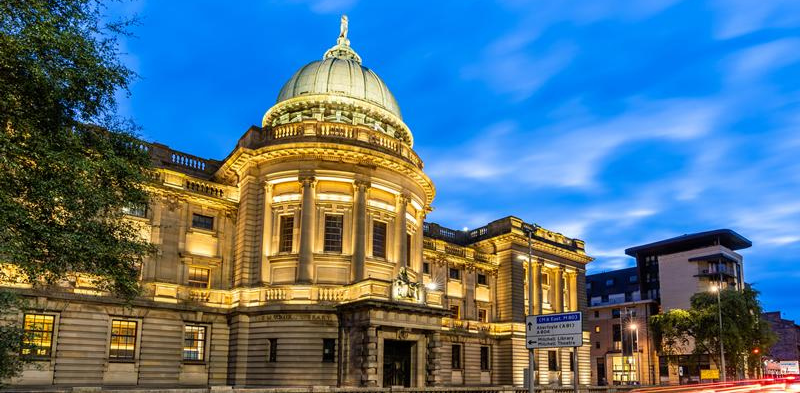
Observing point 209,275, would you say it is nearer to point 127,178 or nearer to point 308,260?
point 308,260

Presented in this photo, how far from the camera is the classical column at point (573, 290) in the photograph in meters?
66.1

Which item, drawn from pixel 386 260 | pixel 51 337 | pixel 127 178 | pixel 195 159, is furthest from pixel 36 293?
pixel 386 260

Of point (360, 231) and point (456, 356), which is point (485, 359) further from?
point (360, 231)

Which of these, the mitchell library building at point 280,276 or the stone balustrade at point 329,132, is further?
the stone balustrade at point 329,132

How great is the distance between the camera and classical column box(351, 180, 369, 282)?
40938 mm

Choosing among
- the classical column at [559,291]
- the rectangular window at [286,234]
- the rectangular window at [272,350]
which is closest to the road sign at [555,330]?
the rectangular window at [272,350]

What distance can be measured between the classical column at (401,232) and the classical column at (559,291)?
80.9ft

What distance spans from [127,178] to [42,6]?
19.2 feet

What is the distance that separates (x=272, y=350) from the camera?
38.9 meters

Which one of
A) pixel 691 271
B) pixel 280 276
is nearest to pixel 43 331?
pixel 280 276

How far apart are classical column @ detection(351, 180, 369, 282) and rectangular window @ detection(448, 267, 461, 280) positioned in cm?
1857

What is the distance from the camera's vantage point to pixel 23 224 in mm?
17094

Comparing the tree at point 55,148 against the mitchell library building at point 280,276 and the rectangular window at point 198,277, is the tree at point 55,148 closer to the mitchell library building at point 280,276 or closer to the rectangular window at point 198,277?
the mitchell library building at point 280,276

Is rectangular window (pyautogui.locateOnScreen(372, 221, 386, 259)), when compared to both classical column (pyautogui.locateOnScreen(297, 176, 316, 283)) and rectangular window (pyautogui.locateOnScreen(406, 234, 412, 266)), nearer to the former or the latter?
rectangular window (pyautogui.locateOnScreen(406, 234, 412, 266))
